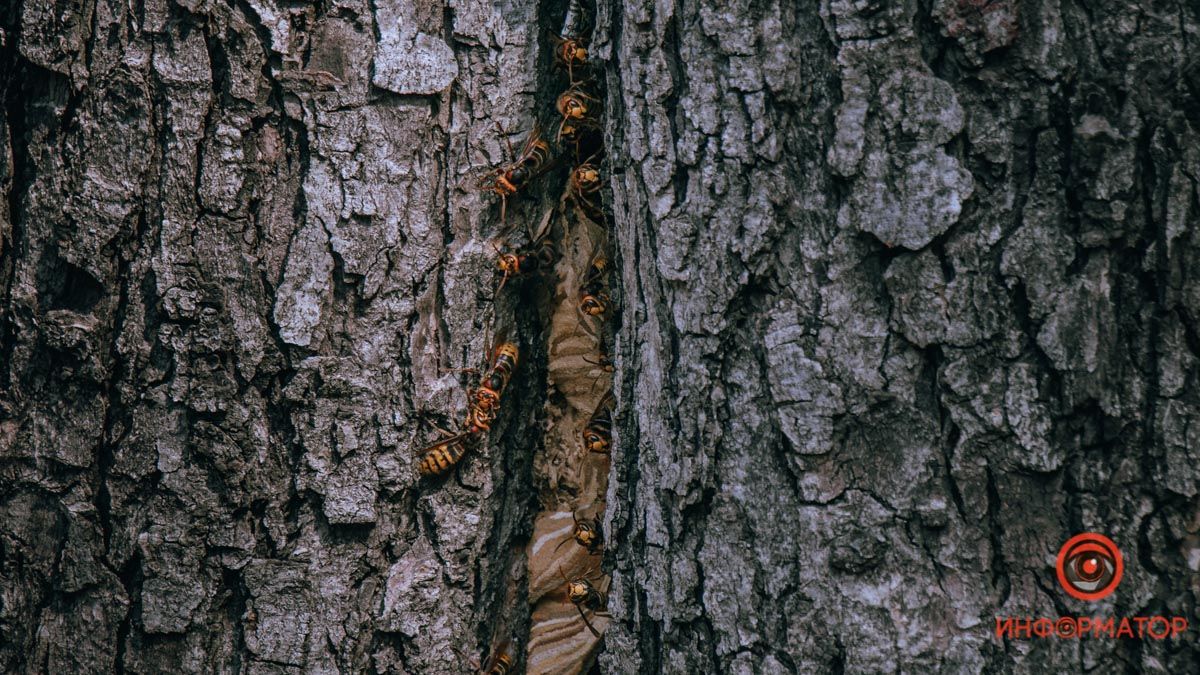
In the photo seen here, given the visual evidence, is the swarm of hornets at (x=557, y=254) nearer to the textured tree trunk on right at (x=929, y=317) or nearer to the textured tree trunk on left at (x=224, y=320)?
the textured tree trunk on left at (x=224, y=320)

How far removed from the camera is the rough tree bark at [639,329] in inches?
64.7

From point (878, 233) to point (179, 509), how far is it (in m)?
1.78

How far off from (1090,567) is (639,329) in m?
1.04

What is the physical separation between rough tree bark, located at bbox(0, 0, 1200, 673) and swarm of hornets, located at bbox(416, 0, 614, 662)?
0.06 m

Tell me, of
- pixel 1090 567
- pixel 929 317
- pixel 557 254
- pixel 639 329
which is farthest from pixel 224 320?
pixel 1090 567

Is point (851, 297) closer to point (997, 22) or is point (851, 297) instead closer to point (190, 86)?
point (997, 22)

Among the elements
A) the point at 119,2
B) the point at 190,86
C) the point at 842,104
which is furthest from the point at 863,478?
the point at 119,2

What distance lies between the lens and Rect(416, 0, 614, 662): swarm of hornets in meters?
2.26

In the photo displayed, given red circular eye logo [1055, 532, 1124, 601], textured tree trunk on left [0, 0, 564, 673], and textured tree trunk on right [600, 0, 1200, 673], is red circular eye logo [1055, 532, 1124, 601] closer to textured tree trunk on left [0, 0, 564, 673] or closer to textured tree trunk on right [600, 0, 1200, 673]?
textured tree trunk on right [600, 0, 1200, 673]

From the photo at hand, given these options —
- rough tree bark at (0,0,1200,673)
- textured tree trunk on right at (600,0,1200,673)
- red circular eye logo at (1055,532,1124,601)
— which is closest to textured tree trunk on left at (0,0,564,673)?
rough tree bark at (0,0,1200,673)

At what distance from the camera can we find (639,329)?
2057 millimetres

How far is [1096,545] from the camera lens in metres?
1.65

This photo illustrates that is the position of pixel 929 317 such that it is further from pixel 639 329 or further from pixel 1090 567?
pixel 639 329

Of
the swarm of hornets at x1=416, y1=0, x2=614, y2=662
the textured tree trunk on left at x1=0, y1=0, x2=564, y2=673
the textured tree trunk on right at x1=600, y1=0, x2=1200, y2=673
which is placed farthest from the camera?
the swarm of hornets at x1=416, y1=0, x2=614, y2=662
